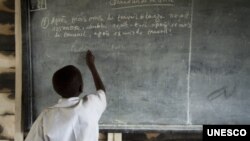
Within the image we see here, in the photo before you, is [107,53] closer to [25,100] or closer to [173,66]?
[173,66]

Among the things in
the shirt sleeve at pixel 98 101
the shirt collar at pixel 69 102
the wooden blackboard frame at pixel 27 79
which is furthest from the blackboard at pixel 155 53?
the shirt collar at pixel 69 102

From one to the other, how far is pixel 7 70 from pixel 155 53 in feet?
2.73

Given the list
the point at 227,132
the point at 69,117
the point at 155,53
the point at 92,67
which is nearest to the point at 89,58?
the point at 92,67

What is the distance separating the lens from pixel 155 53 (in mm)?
2078

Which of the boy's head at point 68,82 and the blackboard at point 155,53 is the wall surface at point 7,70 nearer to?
the blackboard at point 155,53

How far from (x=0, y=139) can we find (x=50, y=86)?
16.3 inches

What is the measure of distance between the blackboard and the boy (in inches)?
18.2

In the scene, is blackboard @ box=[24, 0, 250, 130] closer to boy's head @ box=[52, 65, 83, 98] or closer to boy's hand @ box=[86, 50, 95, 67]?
boy's hand @ box=[86, 50, 95, 67]

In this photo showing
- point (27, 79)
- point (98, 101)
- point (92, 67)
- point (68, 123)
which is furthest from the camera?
point (27, 79)

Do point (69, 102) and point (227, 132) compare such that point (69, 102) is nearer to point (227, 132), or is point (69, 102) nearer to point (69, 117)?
point (69, 117)

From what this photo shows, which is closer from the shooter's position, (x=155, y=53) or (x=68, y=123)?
(x=68, y=123)

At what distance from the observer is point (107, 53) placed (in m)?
2.11

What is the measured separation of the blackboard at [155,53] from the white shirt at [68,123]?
0.51 m

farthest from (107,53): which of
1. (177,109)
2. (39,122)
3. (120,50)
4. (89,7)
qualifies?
(39,122)
